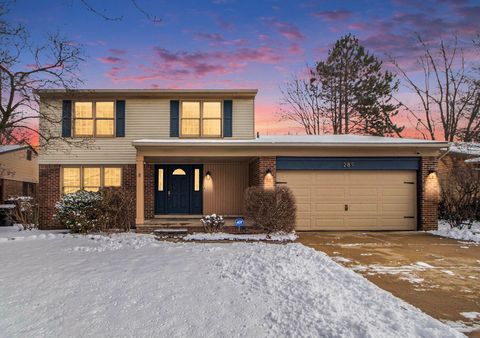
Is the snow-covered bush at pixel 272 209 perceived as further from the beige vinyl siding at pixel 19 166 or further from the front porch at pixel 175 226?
the beige vinyl siding at pixel 19 166

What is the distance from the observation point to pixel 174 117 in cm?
1474

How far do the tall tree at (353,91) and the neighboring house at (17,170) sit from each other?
20734 mm

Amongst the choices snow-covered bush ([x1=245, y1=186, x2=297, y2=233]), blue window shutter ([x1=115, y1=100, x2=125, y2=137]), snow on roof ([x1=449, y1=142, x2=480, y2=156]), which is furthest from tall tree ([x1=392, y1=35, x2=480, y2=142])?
blue window shutter ([x1=115, y1=100, x2=125, y2=137])

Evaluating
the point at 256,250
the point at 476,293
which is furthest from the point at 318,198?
the point at 476,293

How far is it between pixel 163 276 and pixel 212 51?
12.3 m

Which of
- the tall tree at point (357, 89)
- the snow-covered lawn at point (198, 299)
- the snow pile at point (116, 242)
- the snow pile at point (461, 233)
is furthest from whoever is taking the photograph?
the tall tree at point (357, 89)

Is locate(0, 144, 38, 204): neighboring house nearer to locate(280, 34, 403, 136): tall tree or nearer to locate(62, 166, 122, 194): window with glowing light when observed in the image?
locate(62, 166, 122, 194): window with glowing light

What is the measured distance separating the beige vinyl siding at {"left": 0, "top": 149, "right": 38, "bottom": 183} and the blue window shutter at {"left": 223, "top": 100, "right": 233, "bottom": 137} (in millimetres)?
14233

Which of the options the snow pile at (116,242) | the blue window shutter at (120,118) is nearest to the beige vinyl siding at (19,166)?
the blue window shutter at (120,118)

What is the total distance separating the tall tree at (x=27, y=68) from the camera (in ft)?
33.9

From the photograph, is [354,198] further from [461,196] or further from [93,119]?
[93,119]

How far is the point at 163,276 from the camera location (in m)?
6.21

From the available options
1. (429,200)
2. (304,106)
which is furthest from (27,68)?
(304,106)

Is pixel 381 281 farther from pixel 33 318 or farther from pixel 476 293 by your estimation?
pixel 33 318
